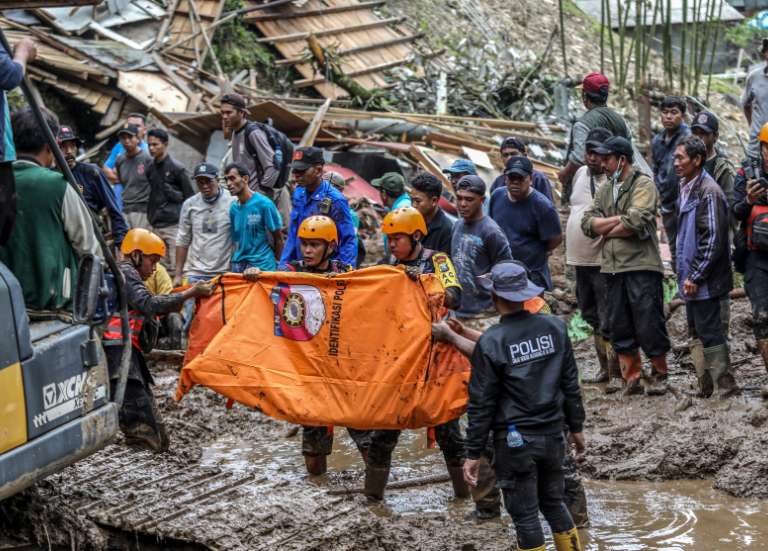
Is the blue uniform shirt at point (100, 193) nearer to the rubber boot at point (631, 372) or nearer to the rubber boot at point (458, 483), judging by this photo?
the rubber boot at point (458, 483)

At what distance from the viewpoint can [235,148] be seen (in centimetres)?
1104

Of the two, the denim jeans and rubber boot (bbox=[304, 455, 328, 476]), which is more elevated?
the denim jeans

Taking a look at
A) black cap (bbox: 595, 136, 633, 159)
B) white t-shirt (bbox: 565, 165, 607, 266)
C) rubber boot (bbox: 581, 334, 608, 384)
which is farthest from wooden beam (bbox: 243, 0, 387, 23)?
black cap (bbox: 595, 136, 633, 159)

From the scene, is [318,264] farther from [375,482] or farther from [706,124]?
[706,124]

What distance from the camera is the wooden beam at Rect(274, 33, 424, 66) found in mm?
19594

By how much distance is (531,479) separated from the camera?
19.1 feet

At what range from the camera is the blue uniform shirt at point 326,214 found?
913 centimetres

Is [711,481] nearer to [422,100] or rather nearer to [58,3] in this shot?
[58,3]

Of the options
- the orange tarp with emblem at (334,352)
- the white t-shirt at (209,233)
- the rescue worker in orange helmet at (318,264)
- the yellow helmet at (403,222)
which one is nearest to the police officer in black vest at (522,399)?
the orange tarp with emblem at (334,352)

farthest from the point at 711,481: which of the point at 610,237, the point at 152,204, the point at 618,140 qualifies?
the point at 152,204

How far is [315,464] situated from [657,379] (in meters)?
3.09

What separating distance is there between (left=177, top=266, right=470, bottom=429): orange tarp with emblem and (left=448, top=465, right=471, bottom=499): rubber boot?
25.6 inches

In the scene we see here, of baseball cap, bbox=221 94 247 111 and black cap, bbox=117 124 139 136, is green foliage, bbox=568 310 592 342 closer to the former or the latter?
baseball cap, bbox=221 94 247 111

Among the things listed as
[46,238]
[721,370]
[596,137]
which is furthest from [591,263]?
[46,238]
